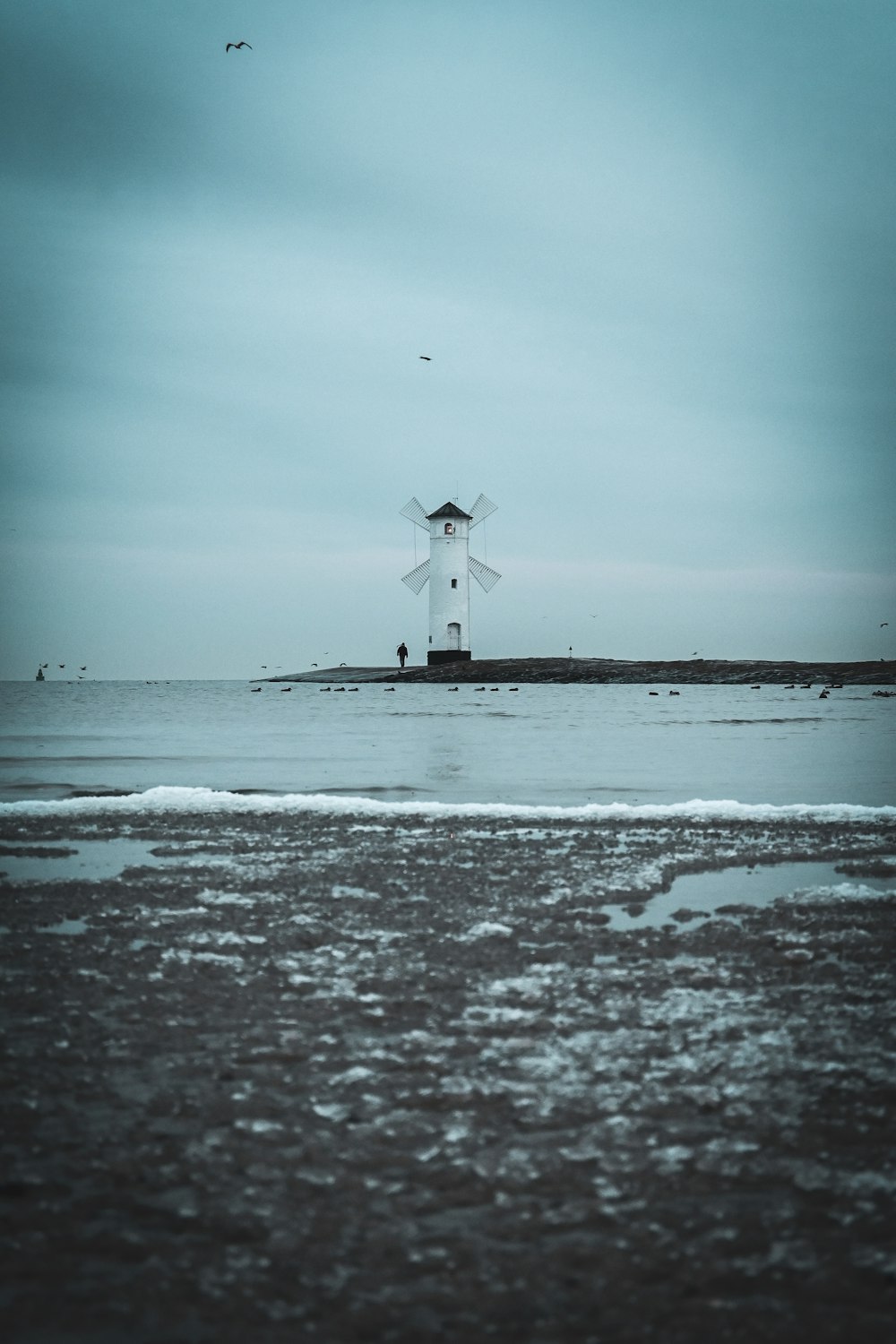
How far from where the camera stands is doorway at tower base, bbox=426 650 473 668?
81188 millimetres

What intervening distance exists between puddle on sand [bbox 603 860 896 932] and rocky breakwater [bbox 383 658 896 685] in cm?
7420

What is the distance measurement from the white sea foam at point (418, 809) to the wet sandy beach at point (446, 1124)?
4790 millimetres

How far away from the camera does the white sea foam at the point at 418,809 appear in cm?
1119

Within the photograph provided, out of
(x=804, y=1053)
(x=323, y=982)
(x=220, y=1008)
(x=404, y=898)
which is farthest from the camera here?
(x=404, y=898)

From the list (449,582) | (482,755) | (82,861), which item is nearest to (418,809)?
(82,861)

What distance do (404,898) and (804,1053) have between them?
3.32 metres

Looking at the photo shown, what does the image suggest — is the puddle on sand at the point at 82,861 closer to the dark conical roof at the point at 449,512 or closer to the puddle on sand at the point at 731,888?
the puddle on sand at the point at 731,888

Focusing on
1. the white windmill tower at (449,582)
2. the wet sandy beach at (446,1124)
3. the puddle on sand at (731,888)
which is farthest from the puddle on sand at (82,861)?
the white windmill tower at (449,582)

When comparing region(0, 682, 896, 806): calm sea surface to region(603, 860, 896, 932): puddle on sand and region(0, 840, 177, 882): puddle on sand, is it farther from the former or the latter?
region(603, 860, 896, 932): puddle on sand

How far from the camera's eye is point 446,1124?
3.30 m

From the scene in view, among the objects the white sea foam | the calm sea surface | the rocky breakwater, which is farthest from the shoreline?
the white sea foam

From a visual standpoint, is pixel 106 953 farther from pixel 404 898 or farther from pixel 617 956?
pixel 617 956

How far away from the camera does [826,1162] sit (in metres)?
3.04

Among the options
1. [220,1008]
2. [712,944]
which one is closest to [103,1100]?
[220,1008]
